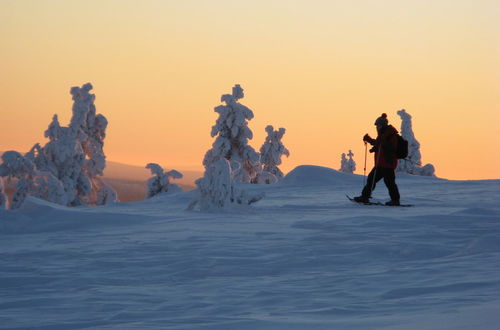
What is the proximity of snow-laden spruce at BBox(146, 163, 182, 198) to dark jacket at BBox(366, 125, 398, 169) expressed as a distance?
22.8m

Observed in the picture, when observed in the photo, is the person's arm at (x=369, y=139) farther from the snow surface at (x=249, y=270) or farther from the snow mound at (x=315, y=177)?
the snow mound at (x=315, y=177)

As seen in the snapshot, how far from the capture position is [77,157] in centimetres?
4444

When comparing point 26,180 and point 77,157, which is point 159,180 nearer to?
point 26,180

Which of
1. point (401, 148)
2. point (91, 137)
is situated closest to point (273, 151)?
point (91, 137)

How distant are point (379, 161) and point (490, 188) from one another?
5433mm

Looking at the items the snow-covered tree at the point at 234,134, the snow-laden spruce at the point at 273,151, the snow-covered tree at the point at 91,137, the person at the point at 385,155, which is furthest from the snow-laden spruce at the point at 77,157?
the person at the point at 385,155

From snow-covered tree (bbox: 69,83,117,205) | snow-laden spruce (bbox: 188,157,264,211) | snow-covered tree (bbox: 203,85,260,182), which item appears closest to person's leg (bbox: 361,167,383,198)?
snow-laden spruce (bbox: 188,157,264,211)

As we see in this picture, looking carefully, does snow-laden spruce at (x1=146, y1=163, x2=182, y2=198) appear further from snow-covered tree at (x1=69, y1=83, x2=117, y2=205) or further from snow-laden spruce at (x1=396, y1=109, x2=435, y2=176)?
snow-laden spruce at (x1=396, y1=109, x2=435, y2=176)

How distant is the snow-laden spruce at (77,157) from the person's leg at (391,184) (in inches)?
989

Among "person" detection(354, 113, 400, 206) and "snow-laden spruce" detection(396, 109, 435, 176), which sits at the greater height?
"snow-laden spruce" detection(396, 109, 435, 176)

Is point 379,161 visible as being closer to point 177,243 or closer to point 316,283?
point 177,243

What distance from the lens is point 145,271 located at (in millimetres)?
7141

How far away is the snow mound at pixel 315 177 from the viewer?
2258cm

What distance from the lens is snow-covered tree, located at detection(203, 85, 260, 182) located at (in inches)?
1535
